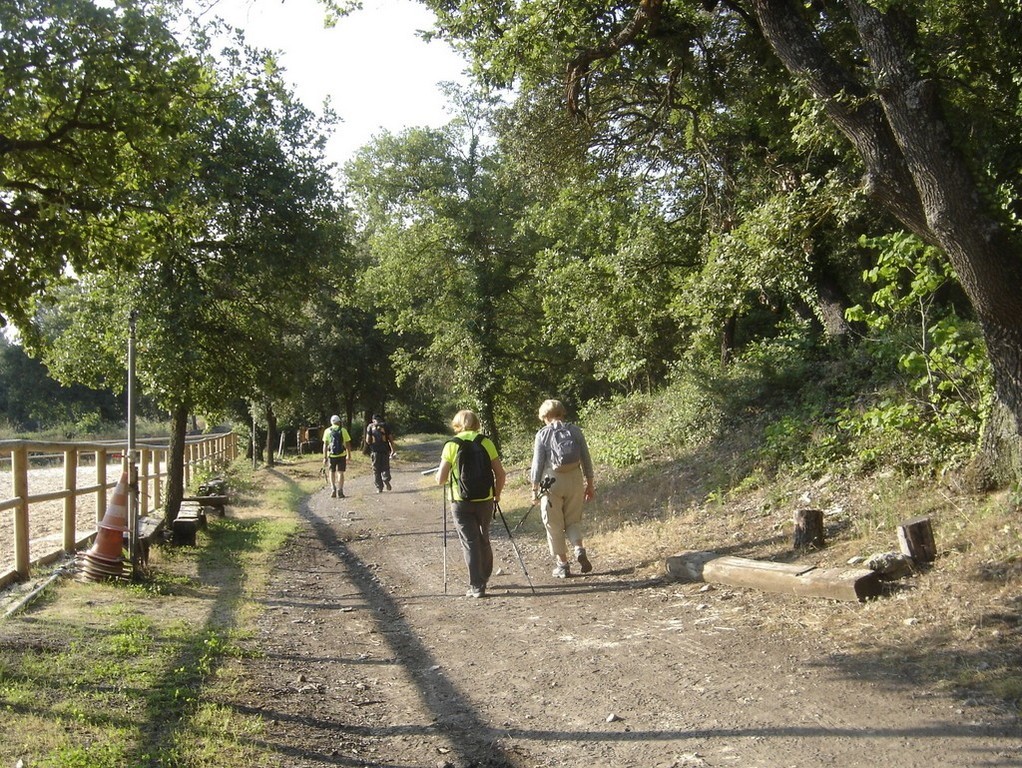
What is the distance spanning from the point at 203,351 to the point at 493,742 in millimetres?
10704

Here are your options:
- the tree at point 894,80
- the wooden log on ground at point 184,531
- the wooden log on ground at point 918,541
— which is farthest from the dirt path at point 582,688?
the wooden log on ground at point 184,531

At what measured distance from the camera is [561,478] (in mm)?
9539

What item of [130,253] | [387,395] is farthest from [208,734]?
[387,395]

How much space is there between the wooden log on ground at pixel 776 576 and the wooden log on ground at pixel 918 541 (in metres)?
0.46

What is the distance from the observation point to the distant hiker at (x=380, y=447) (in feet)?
68.3

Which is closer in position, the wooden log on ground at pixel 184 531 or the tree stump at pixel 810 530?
the tree stump at pixel 810 530

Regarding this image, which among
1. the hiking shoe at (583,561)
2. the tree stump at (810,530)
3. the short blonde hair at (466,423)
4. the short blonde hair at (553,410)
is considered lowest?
the hiking shoe at (583,561)

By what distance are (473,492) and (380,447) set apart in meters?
12.9

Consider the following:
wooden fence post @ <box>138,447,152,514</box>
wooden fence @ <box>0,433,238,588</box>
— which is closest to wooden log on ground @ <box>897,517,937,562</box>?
wooden fence @ <box>0,433,238,588</box>

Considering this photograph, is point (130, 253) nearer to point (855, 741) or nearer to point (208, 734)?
point (208, 734)

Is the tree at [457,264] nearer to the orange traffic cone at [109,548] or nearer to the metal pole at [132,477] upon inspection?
the metal pole at [132,477]

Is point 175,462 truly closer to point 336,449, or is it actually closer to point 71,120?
point 336,449

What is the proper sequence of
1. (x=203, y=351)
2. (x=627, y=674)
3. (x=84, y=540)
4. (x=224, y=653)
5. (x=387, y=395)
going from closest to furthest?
(x=627, y=674) → (x=224, y=653) → (x=84, y=540) → (x=203, y=351) → (x=387, y=395)

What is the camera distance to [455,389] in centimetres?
3070
